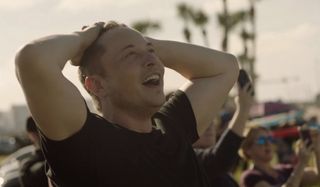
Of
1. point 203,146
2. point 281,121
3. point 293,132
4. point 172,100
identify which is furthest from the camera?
point 281,121

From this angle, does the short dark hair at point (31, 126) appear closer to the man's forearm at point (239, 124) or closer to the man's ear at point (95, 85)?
the man's forearm at point (239, 124)

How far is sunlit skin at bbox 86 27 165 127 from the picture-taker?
2.68m

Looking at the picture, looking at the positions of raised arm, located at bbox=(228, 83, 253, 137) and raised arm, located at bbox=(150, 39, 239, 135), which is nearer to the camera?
raised arm, located at bbox=(150, 39, 239, 135)

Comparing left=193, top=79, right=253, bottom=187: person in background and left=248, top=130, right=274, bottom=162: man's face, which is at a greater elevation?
left=193, top=79, right=253, bottom=187: person in background

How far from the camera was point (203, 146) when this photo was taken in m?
4.84

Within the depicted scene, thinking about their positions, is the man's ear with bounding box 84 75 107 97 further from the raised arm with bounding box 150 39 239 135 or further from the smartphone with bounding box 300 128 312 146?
the smartphone with bounding box 300 128 312 146

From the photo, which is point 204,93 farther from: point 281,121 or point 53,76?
point 281,121

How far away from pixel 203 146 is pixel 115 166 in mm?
2379

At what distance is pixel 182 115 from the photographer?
309 cm

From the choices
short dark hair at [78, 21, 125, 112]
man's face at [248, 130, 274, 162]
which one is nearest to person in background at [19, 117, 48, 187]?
man's face at [248, 130, 274, 162]

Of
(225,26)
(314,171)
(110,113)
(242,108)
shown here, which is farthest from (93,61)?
(225,26)

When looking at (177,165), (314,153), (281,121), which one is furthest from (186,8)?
(177,165)

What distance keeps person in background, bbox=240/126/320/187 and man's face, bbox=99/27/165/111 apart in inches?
102

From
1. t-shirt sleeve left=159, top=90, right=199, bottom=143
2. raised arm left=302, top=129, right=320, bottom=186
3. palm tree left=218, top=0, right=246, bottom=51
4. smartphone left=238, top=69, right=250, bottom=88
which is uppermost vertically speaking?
t-shirt sleeve left=159, top=90, right=199, bottom=143
